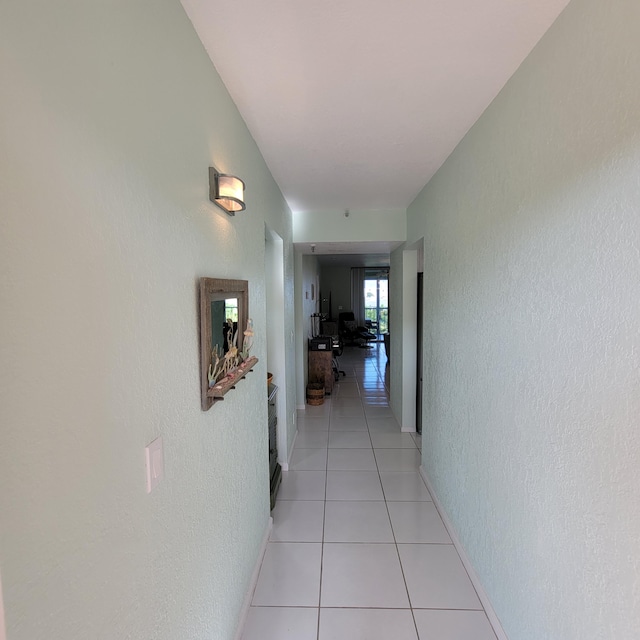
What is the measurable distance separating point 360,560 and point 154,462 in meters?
1.78

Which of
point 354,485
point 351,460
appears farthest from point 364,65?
point 351,460

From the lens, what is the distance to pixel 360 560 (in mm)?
2174

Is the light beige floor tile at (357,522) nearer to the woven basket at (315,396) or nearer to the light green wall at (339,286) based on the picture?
the woven basket at (315,396)

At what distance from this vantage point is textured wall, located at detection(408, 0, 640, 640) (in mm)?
909

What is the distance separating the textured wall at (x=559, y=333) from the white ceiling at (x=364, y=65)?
5.5 inches

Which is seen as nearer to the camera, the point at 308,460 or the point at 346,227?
the point at 308,460

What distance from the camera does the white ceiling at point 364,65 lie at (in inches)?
44.5

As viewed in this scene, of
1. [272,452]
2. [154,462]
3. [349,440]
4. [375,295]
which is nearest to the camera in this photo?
[154,462]

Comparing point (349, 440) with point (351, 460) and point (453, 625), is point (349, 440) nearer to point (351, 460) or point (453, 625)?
point (351, 460)

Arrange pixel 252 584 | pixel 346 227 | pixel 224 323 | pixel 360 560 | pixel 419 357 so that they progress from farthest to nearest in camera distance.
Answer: pixel 419 357, pixel 346 227, pixel 360 560, pixel 252 584, pixel 224 323

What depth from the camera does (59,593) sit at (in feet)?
1.96

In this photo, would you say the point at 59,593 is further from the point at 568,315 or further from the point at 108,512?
the point at 568,315

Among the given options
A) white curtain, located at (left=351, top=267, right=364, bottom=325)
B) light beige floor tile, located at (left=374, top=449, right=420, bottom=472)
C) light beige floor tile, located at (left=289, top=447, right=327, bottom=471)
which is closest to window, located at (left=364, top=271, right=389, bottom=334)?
white curtain, located at (left=351, top=267, right=364, bottom=325)

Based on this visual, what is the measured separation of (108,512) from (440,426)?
2.38 metres
